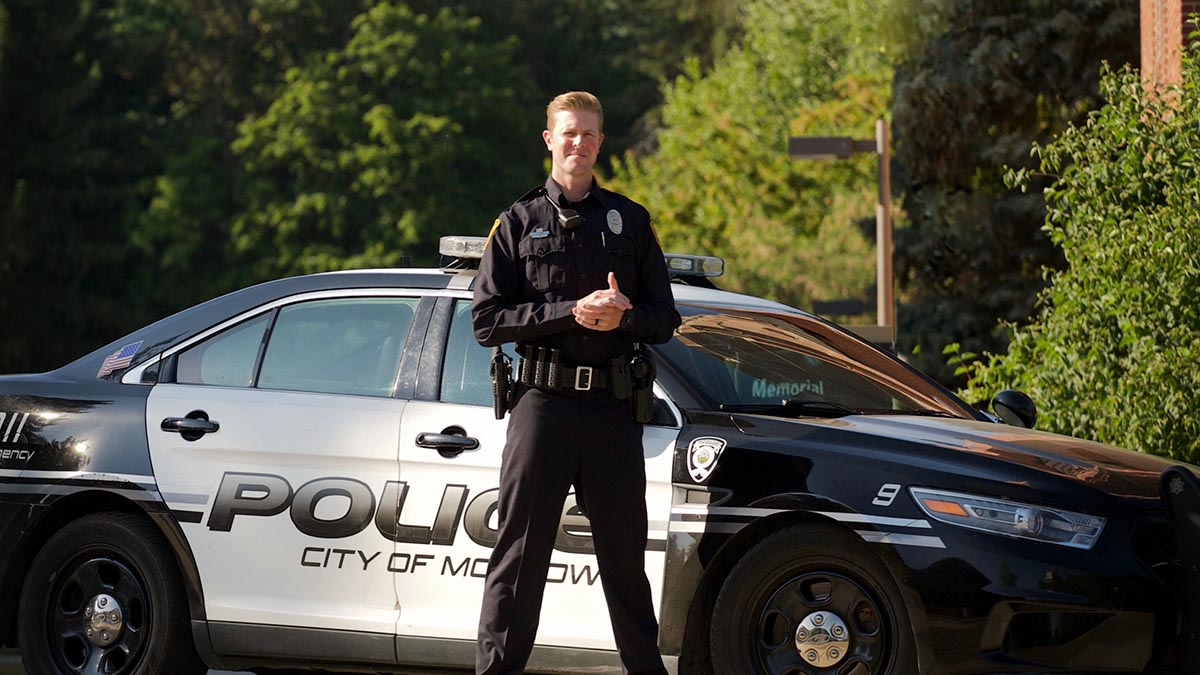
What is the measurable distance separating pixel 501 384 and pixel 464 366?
2.30 ft

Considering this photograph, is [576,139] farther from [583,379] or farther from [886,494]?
[886,494]

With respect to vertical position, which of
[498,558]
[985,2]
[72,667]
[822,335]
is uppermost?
[985,2]

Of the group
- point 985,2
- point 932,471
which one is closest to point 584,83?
point 985,2

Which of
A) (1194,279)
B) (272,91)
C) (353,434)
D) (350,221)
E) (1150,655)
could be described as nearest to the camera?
(1150,655)

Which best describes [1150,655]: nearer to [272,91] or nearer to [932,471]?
[932,471]

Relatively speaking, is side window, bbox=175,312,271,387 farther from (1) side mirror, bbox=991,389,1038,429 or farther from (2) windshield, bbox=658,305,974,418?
(1) side mirror, bbox=991,389,1038,429

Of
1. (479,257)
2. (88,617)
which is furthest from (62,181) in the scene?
(479,257)

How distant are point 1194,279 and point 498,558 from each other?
16.3ft

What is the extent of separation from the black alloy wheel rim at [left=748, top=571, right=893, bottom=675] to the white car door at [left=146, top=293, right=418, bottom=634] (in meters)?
1.31

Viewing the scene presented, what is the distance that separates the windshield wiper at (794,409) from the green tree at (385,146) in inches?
1788

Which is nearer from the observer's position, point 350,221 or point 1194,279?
point 1194,279

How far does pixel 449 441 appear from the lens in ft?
21.6

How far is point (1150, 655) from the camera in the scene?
5828 millimetres

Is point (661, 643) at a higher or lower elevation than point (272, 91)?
lower
